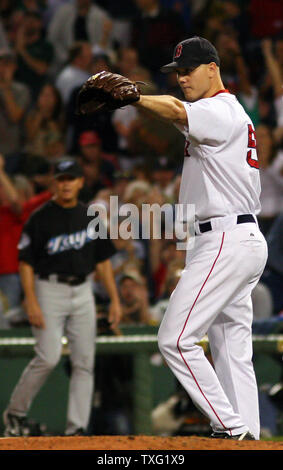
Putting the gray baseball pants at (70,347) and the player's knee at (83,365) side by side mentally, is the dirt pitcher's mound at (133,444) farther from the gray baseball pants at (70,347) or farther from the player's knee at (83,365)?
the player's knee at (83,365)

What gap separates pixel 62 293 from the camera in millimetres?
6434

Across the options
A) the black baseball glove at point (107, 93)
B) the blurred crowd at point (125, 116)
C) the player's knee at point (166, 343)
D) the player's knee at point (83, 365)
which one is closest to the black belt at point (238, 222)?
the player's knee at point (166, 343)

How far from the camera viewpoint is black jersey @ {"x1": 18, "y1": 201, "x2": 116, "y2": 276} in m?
6.44

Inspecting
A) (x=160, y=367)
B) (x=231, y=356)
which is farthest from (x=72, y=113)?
(x=231, y=356)

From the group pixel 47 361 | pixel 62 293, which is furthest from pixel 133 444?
pixel 62 293

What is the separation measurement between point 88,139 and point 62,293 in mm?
3087

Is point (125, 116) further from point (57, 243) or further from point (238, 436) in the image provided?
point (238, 436)

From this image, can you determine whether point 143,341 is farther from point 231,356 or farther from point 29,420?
point 231,356

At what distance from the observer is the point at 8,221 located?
25.1ft

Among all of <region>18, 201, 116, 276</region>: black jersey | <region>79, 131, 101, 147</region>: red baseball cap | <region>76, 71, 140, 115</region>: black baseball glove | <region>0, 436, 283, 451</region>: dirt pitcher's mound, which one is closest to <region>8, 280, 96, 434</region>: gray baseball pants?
<region>18, 201, 116, 276</region>: black jersey

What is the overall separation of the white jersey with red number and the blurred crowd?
288 cm

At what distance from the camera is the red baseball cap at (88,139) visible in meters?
9.20

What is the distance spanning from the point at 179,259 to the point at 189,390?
135 inches

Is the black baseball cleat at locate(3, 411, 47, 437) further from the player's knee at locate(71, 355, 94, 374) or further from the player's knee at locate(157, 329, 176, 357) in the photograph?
the player's knee at locate(157, 329, 176, 357)
